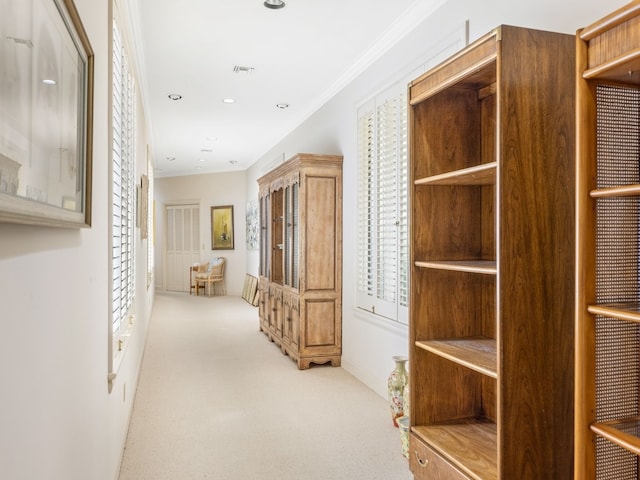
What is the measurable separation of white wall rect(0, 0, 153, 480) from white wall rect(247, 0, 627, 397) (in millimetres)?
2021

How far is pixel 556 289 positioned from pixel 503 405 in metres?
0.48

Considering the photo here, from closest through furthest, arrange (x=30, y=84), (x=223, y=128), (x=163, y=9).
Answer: (x=30, y=84)
(x=163, y=9)
(x=223, y=128)

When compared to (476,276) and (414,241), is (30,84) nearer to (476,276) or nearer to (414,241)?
(414,241)

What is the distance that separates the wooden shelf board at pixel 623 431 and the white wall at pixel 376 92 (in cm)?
160

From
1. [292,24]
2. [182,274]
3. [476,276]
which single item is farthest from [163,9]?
[182,274]

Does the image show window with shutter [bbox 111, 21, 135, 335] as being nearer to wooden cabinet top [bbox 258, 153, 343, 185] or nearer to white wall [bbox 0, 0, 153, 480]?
white wall [bbox 0, 0, 153, 480]

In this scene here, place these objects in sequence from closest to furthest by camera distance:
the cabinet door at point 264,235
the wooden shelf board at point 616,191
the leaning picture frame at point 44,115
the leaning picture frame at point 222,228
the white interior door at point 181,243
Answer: the leaning picture frame at point 44,115 < the wooden shelf board at point 616,191 < the cabinet door at point 264,235 < the leaning picture frame at point 222,228 < the white interior door at point 181,243

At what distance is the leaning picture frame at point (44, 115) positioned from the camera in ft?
2.77

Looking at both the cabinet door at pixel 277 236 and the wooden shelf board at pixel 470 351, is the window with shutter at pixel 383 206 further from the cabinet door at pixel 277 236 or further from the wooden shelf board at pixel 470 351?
the cabinet door at pixel 277 236

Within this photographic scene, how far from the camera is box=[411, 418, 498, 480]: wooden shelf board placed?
6.26ft

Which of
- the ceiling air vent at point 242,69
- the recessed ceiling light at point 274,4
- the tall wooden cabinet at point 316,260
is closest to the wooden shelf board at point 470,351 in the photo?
the recessed ceiling light at point 274,4

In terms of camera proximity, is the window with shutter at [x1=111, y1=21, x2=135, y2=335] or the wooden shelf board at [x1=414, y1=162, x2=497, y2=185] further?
the window with shutter at [x1=111, y1=21, x2=135, y2=335]

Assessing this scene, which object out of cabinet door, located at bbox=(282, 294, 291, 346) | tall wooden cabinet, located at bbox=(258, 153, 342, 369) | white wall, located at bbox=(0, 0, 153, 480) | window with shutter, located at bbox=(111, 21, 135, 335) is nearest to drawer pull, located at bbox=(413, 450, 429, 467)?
white wall, located at bbox=(0, 0, 153, 480)

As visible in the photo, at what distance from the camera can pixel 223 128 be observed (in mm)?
7191
